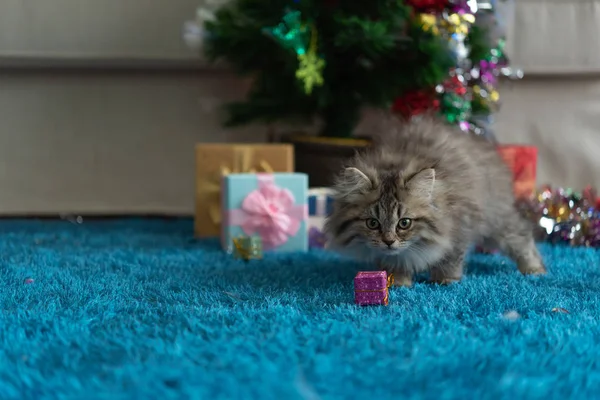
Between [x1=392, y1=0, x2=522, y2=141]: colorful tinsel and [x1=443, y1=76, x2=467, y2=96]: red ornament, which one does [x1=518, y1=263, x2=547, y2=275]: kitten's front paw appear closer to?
[x1=392, y1=0, x2=522, y2=141]: colorful tinsel

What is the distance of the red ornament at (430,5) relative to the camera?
187 cm

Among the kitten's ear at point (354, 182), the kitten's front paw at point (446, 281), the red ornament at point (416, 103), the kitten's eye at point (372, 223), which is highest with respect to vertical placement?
the red ornament at point (416, 103)

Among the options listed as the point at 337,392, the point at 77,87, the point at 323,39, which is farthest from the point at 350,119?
the point at 337,392

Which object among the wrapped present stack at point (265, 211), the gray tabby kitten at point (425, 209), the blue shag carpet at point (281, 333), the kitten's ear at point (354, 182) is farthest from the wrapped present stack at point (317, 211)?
the kitten's ear at point (354, 182)

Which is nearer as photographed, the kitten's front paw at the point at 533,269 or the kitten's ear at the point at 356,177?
the kitten's ear at the point at 356,177

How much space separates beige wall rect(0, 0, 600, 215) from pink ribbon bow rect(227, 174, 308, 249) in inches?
29.4

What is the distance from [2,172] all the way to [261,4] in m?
1.16

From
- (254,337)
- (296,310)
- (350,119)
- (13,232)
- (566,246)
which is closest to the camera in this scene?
(254,337)

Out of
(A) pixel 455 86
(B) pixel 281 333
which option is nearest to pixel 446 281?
(B) pixel 281 333

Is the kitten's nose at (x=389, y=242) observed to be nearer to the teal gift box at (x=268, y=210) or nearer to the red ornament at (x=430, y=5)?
the teal gift box at (x=268, y=210)

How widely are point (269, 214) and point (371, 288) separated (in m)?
0.63

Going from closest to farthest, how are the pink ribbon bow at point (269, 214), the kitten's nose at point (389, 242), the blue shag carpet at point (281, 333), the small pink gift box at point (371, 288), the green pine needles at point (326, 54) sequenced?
the blue shag carpet at point (281, 333), the small pink gift box at point (371, 288), the kitten's nose at point (389, 242), the pink ribbon bow at point (269, 214), the green pine needles at point (326, 54)

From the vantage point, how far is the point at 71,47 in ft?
7.43

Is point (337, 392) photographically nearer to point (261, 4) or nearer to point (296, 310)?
point (296, 310)
